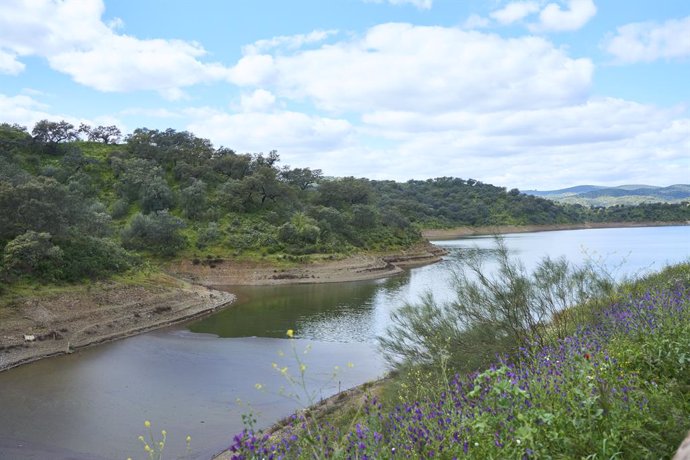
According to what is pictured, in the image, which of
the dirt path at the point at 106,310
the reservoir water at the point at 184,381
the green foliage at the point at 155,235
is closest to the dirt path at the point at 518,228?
the green foliage at the point at 155,235

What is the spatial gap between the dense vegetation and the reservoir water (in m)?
9.43

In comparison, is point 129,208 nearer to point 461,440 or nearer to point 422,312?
point 422,312

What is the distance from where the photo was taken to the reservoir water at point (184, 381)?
14.4 metres

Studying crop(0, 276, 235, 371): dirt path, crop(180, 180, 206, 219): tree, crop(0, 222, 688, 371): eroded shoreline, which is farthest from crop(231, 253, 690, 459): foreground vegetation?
crop(180, 180, 206, 219): tree

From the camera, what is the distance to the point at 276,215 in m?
65.5

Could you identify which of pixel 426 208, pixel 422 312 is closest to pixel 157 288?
pixel 422 312

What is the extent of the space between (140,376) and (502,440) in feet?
66.8

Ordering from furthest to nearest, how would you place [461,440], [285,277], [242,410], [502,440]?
[285,277]
[242,410]
[461,440]
[502,440]

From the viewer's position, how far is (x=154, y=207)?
62531 mm

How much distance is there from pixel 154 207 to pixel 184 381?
153 feet

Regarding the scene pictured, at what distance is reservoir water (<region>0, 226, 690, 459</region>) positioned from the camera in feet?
47.3

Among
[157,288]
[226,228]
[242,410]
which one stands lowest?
[242,410]

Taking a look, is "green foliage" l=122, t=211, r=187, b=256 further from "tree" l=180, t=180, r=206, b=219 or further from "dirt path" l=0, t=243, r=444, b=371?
"tree" l=180, t=180, r=206, b=219

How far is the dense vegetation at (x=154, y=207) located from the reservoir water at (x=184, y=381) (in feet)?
30.9
